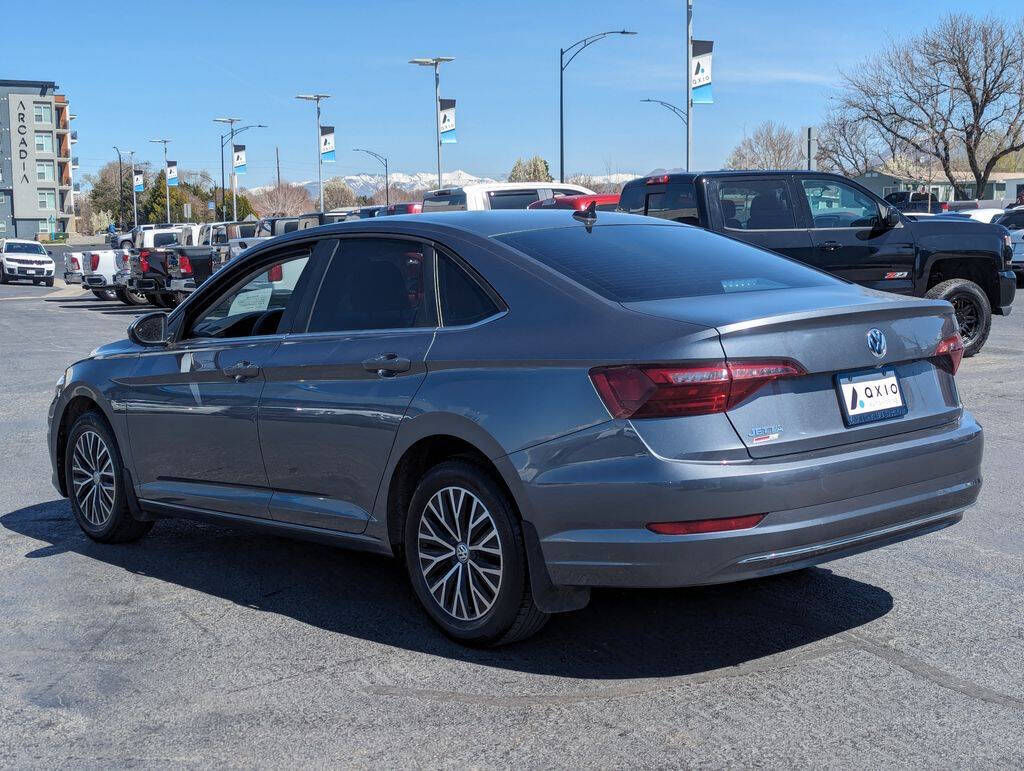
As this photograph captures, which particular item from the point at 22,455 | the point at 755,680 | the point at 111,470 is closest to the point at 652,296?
the point at 755,680

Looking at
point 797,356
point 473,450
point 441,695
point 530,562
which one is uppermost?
point 797,356

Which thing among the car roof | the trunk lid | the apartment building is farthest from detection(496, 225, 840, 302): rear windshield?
the apartment building

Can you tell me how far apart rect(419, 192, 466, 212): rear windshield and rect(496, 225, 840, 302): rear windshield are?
14878 millimetres

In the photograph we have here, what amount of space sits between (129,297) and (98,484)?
26358 mm

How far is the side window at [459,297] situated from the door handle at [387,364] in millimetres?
220

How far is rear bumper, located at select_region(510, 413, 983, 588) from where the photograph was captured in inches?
159

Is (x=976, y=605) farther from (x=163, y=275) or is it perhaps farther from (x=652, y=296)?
(x=163, y=275)

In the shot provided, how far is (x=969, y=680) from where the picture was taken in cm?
424

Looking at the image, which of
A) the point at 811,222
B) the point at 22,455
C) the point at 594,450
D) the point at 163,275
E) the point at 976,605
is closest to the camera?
the point at 594,450

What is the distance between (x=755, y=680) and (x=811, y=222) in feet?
30.4

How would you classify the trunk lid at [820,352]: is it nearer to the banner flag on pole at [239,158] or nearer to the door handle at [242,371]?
the door handle at [242,371]

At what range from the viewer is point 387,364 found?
4906mm

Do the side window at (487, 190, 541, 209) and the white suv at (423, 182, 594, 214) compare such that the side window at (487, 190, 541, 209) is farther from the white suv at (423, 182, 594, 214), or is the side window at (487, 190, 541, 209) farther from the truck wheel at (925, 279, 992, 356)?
the truck wheel at (925, 279, 992, 356)

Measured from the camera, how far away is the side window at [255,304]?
5.76 m
